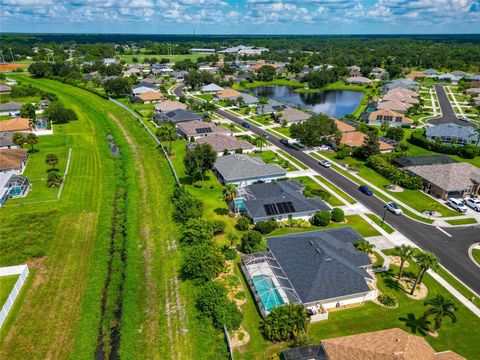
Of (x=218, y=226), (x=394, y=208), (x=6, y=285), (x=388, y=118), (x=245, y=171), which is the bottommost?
(x=6, y=285)

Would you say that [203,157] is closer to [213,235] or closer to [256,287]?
[213,235]

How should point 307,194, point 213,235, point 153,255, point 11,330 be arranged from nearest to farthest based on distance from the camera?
point 11,330
point 153,255
point 213,235
point 307,194

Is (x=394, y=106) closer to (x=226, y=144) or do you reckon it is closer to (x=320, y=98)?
(x=320, y=98)

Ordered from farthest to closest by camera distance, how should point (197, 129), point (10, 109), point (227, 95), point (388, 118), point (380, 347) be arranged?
point (227, 95)
point (10, 109)
point (388, 118)
point (197, 129)
point (380, 347)

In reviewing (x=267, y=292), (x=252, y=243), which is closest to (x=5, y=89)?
(x=252, y=243)

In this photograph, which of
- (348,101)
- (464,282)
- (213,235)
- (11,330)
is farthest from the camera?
(348,101)

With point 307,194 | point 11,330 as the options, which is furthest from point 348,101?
point 11,330

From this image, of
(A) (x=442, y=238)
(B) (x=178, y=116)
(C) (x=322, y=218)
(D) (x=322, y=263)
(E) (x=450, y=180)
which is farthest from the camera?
(B) (x=178, y=116)
